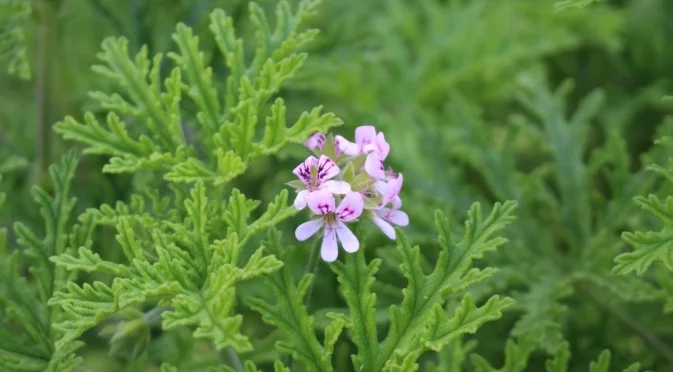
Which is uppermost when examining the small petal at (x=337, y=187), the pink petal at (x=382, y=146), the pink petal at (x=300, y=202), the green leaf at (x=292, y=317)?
the pink petal at (x=382, y=146)

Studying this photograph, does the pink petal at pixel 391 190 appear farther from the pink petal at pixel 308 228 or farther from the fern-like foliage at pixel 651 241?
the fern-like foliage at pixel 651 241

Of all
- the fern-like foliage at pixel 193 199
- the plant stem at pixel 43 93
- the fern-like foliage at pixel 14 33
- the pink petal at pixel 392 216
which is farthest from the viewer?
the plant stem at pixel 43 93

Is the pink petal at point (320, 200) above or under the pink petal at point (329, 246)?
above

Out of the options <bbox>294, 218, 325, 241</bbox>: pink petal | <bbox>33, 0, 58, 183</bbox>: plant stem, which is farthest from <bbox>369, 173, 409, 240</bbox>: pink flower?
<bbox>33, 0, 58, 183</bbox>: plant stem

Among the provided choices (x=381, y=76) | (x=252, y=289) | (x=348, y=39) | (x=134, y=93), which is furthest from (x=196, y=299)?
(x=381, y=76)

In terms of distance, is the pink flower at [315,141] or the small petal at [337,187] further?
the pink flower at [315,141]

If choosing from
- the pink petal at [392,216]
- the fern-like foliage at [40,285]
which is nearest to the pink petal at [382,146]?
the pink petal at [392,216]

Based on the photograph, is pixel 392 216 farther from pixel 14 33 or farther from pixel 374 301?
pixel 14 33

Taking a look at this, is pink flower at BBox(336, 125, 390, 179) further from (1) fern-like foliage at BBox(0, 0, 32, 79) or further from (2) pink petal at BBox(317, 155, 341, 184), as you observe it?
(1) fern-like foliage at BBox(0, 0, 32, 79)
